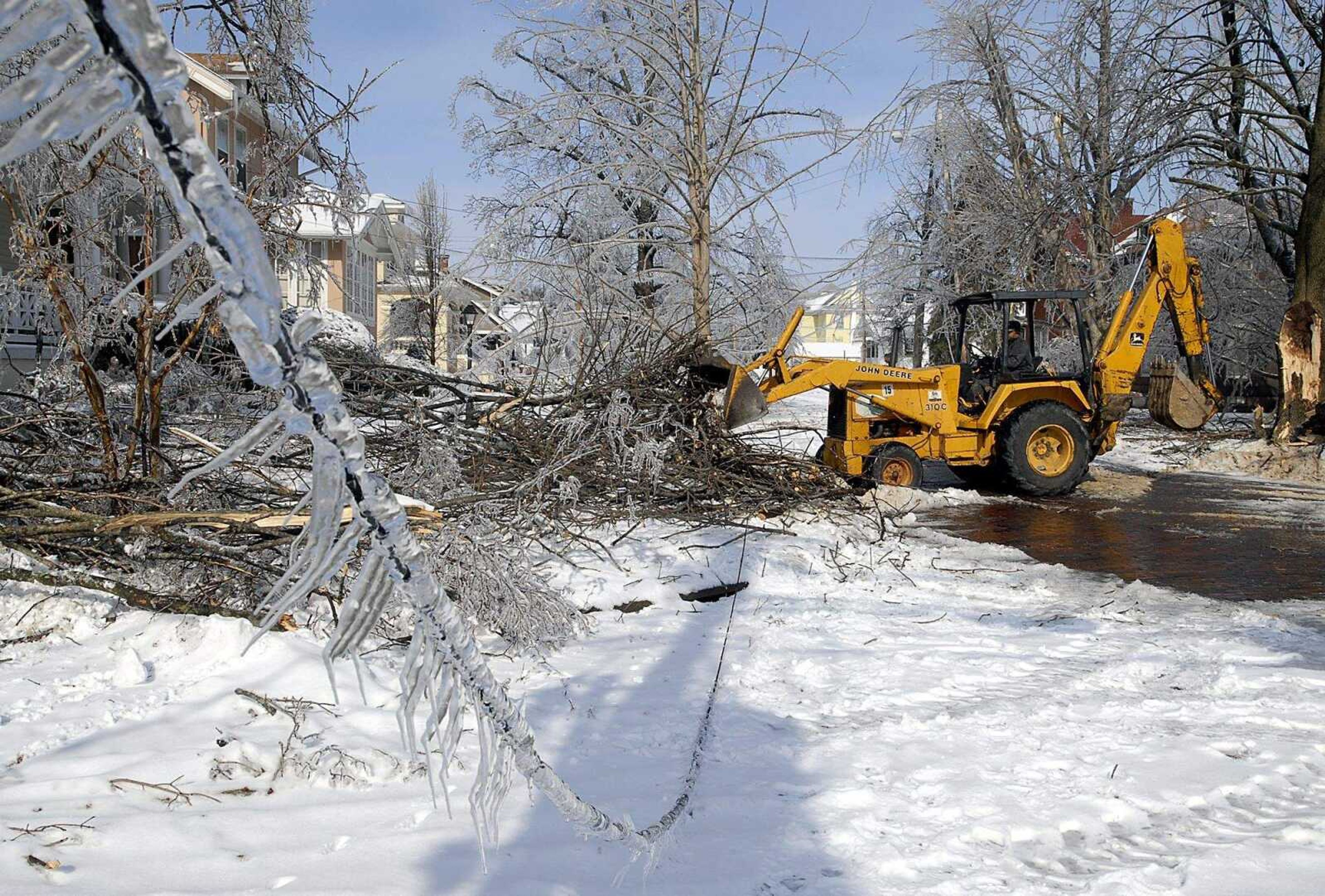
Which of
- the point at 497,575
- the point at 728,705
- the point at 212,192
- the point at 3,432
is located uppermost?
the point at 212,192

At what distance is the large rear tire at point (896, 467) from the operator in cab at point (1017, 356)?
1915 millimetres

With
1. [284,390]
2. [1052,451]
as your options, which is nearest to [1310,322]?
[1052,451]

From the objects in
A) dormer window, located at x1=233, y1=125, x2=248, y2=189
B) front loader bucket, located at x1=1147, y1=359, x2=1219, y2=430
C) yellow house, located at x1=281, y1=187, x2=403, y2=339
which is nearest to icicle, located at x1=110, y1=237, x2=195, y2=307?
yellow house, located at x1=281, y1=187, x2=403, y2=339

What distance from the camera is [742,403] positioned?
942 cm

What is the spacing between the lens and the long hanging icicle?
0.75 meters

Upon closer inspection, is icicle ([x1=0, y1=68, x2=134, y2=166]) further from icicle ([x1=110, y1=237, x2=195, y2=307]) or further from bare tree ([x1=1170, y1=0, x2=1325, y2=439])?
bare tree ([x1=1170, y1=0, x2=1325, y2=439])

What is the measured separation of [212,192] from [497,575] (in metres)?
4.59

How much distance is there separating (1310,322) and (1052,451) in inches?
222

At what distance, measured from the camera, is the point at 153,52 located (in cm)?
77

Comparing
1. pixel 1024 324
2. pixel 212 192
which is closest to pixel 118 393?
pixel 212 192

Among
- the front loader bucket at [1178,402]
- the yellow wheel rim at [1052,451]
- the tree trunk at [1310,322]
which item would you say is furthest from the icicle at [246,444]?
the tree trunk at [1310,322]

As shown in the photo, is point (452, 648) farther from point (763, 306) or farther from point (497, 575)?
point (763, 306)

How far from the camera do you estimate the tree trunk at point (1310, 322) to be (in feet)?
49.5

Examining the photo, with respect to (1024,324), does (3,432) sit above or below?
below
